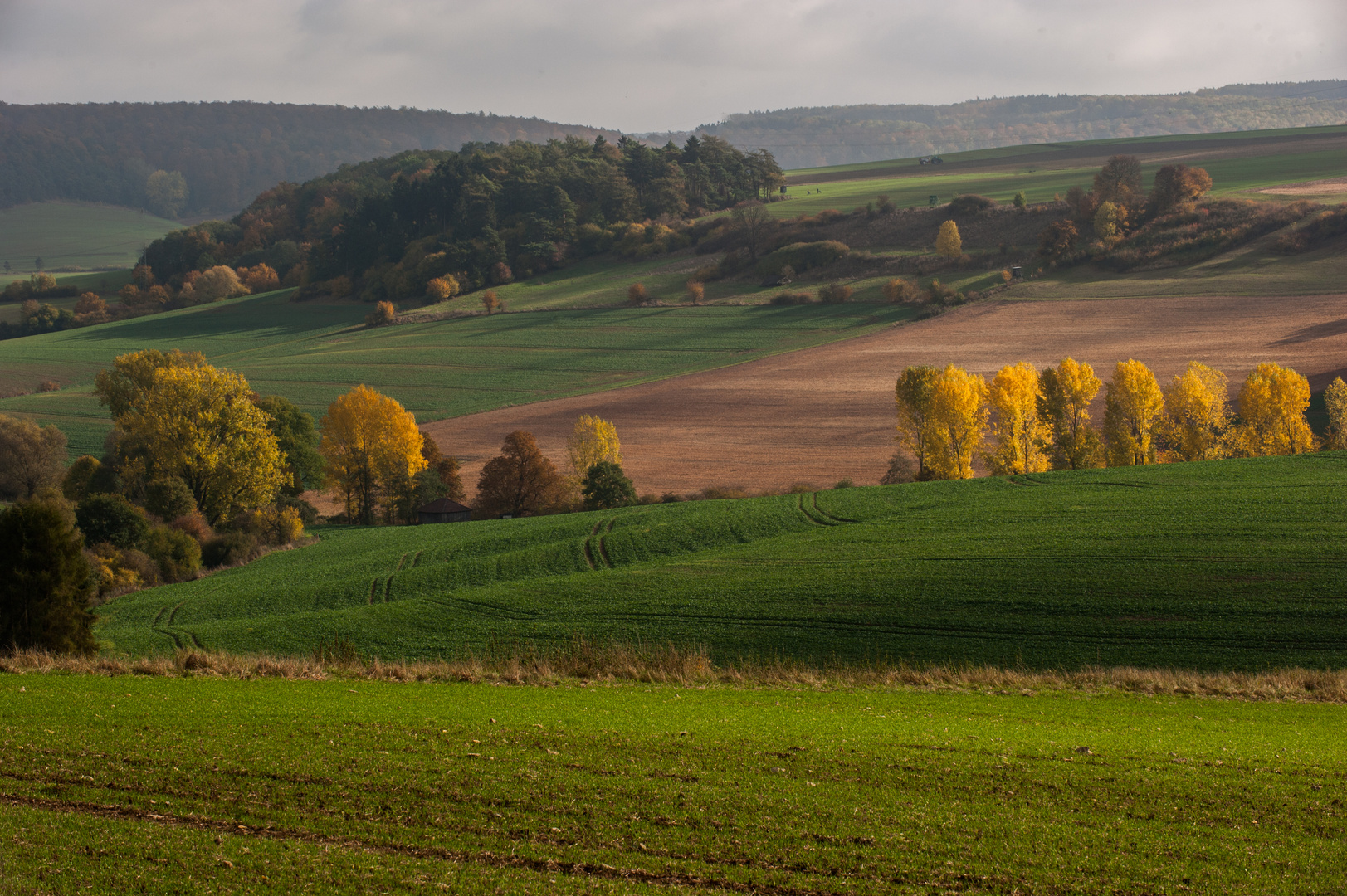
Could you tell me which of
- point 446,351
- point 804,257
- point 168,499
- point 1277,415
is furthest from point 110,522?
point 804,257

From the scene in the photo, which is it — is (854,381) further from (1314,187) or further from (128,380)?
(1314,187)

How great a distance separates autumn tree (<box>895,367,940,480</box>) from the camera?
55.7 metres

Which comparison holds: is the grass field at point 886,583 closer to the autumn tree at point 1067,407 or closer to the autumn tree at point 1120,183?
the autumn tree at point 1067,407

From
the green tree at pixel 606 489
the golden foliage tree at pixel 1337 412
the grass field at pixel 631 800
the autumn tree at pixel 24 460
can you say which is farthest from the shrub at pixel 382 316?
the grass field at pixel 631 800

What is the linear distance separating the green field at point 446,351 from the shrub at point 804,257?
42.0 feet

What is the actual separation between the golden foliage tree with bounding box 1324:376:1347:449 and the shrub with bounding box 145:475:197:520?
60393 millimetres

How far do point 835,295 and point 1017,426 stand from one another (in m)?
54.8

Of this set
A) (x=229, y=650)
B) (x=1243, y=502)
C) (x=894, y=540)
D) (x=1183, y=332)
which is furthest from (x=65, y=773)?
(x=1183, y=332)

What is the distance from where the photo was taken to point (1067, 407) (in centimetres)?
5603

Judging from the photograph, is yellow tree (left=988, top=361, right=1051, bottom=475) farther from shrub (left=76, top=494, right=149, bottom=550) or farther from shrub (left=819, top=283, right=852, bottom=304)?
shrub (left=819, top=283, right=852, bottom=304)

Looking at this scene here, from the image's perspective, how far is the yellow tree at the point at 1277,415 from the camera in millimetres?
52656

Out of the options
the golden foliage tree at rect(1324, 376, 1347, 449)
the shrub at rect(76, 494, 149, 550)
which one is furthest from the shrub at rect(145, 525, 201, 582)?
the golden foliage tree at rect(1324, 376, 1347, 449)

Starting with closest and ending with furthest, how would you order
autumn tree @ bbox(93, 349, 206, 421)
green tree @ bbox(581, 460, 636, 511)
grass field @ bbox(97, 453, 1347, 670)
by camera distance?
1. grass field @ bbox(97, 453, 1347, 670)
2. green tree @ bbox(581, 460, 636, 511)
3. autumn tree @ bbox(93, 349, 206, 421)

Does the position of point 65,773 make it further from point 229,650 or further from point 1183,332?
point 1183,332
